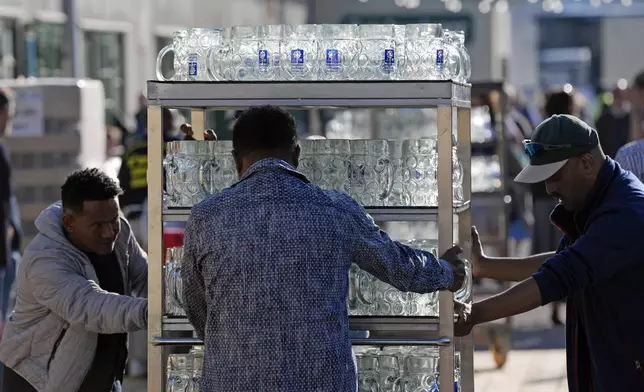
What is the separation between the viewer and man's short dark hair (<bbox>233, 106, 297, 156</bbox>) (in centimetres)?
446

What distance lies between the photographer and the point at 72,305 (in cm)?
518

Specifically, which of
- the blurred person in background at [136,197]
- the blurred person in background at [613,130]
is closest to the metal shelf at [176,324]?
the blurred person in background at [136,197]

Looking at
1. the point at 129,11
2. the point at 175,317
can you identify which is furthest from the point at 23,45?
the point at 175,317

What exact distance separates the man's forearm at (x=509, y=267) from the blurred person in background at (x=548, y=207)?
616cm

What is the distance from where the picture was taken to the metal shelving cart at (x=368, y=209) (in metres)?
4.90

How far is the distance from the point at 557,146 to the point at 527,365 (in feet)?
19.1

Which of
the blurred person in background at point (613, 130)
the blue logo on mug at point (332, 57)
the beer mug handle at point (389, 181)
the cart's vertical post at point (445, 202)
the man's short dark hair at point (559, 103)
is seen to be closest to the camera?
the cart's vertical post at point (445, 202)

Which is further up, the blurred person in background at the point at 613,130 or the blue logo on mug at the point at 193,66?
the blurred person in background at the point at 613,130

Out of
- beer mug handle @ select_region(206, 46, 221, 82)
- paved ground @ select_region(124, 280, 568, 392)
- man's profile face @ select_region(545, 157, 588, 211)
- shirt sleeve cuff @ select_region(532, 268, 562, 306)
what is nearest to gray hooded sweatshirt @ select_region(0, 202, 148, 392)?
beer mug handle @ select_region(206, 46, 221, 82)

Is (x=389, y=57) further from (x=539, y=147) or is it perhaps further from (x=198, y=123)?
(x=198, y=123)

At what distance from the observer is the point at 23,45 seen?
1991 cm

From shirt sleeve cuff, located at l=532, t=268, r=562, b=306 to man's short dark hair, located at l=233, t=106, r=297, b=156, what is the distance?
3.34ft

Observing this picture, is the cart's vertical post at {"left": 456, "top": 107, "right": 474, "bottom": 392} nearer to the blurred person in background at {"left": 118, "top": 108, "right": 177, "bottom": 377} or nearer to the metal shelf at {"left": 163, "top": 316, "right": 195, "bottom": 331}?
the metal shelf at {"left": 163, "top": 316, "right": 195, "bottom": 331}

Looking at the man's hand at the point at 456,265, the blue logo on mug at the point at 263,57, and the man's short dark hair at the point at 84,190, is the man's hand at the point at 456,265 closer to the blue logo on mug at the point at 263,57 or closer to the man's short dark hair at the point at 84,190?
the blue logo on mug at the point at 263,57
